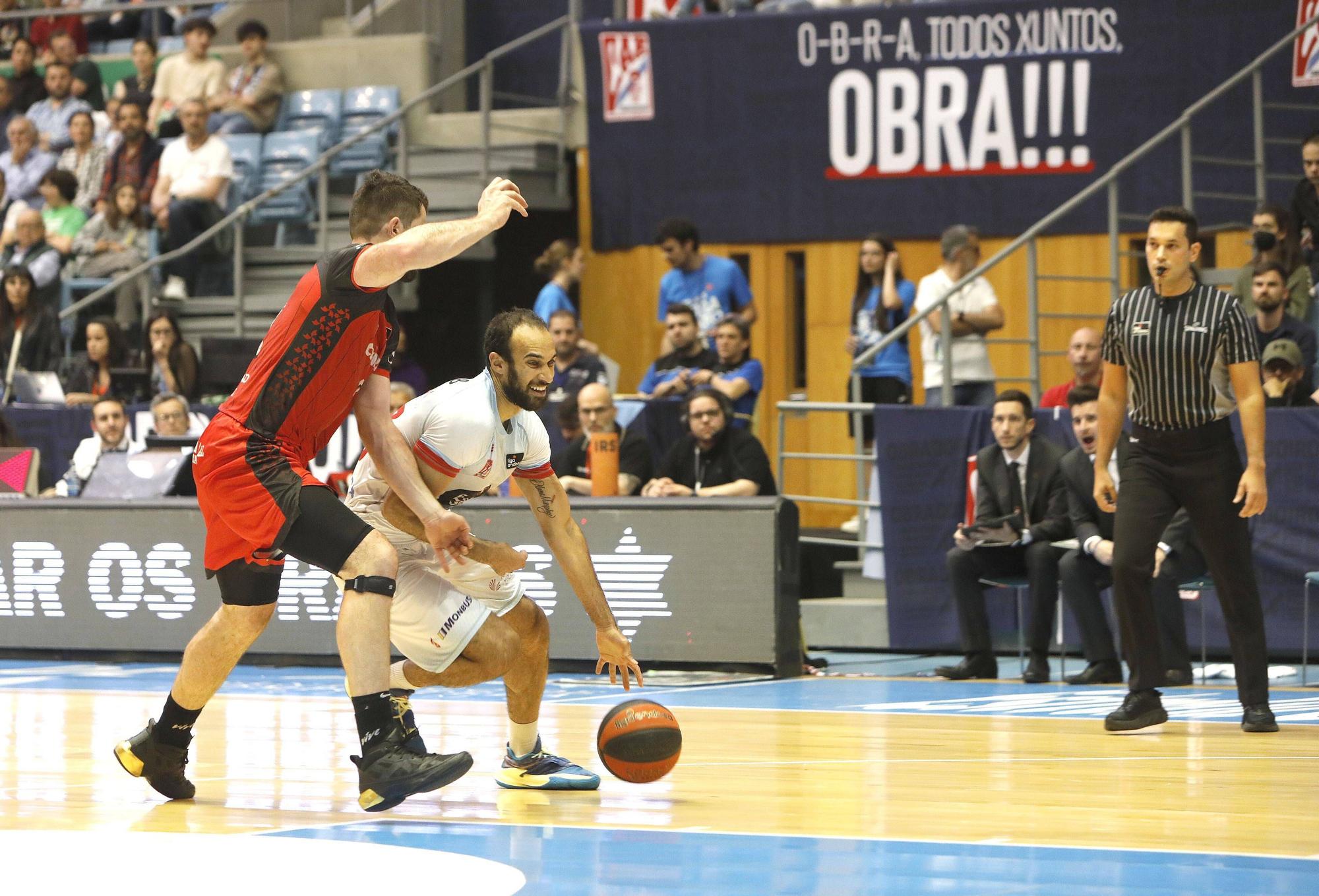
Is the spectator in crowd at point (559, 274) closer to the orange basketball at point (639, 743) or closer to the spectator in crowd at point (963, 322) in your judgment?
the spectator in crowd at point (963, 322)

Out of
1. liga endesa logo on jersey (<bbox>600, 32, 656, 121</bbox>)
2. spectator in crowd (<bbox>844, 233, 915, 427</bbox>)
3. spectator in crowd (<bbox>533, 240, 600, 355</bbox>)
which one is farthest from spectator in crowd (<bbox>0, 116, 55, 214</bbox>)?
spectator in crowd (<bbox>844, 233, 915, 427</bbox>)

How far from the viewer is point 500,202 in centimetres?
569

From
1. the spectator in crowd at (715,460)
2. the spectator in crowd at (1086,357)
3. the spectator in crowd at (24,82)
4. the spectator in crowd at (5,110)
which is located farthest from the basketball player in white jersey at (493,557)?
the spectator in crowd at (24,82)

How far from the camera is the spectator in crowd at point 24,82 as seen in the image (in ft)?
64.6

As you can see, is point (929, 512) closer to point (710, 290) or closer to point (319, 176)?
point (710, 290)

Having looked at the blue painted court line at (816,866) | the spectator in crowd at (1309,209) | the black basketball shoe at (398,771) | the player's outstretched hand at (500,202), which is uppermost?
the spectator in crowd at (1309,209)

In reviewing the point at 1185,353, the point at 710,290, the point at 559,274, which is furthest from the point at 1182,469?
the point at 559,274

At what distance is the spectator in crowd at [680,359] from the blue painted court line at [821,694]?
2.71 meters

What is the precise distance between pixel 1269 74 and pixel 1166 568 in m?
5.64

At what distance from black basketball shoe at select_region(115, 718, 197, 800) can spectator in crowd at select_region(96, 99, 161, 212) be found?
12.2m

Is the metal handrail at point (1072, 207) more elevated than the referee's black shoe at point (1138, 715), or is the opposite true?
the metal handrail at point (1072, 207)

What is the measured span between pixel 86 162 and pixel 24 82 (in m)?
1.96

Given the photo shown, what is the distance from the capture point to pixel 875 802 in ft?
20.5

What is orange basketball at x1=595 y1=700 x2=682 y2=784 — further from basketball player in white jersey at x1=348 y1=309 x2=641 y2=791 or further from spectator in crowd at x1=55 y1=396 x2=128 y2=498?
spectator in crowd at x1=55 y1=396 x2=128 y2=498
